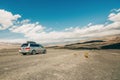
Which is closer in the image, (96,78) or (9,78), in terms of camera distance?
(9,78)

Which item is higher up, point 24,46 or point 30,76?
point 24,46

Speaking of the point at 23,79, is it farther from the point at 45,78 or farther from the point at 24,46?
the point at 24,46

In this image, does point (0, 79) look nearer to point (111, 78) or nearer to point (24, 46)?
point (111, 78)

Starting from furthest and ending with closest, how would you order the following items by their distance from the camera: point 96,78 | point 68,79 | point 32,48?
point 32,48 < point 96,78 < point 68,79

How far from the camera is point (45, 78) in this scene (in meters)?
11.8

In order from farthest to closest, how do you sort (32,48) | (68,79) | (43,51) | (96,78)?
(43,51), (32,48), (96,78), (68,79)

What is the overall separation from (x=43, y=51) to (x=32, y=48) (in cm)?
430

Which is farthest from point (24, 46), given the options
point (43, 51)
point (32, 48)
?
point (43, 51)

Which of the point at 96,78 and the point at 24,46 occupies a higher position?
the point at 24,46

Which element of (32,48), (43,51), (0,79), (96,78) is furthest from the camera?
(43,51)

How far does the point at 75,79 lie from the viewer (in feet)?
38.9

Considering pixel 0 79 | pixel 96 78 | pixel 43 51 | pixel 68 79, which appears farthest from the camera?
pixel 43 51

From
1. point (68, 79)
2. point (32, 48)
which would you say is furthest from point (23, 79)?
point (32, 48)

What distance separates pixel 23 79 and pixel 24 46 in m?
25.4
